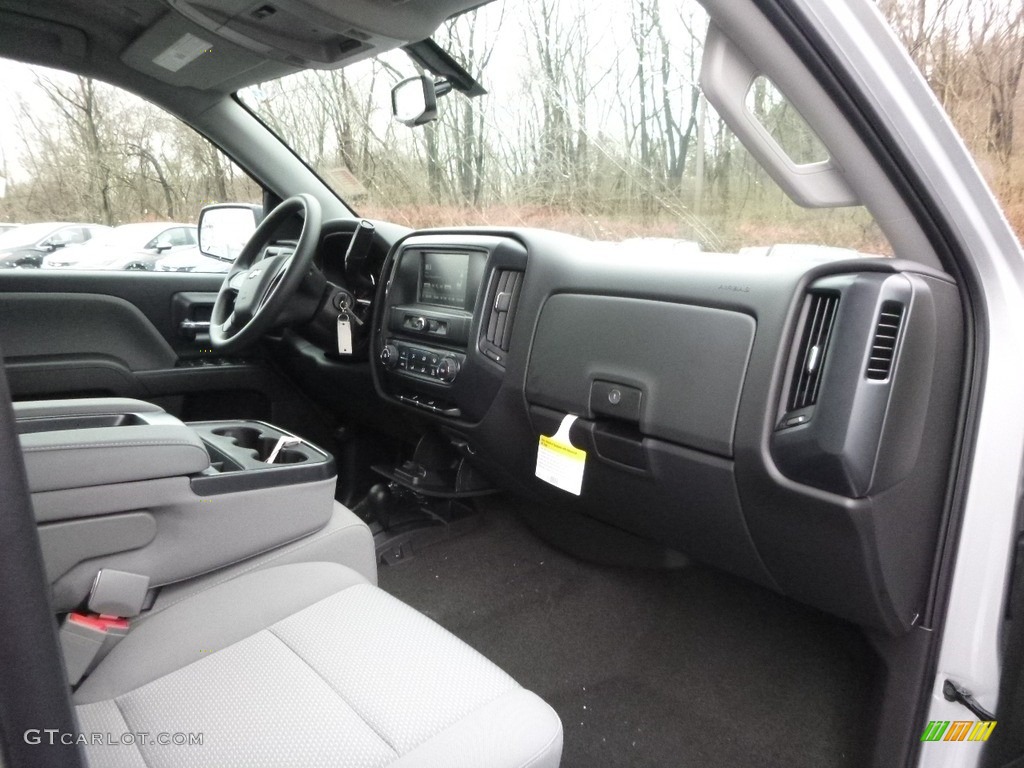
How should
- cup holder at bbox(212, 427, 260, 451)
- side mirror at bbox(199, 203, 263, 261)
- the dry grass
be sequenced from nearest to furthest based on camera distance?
the dry grass → cup holder at bbox(212, 427, 260, 451) → side mirror at bbox(199, 203, 263, 261)

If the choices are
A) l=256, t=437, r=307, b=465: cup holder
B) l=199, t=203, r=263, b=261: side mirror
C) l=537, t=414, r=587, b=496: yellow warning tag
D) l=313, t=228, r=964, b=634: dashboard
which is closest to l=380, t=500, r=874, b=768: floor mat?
l=313, t=228, r=964, b=634: dashboard

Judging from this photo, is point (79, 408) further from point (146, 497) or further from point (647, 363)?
point (647, 363)

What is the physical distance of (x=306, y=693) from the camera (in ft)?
3.22

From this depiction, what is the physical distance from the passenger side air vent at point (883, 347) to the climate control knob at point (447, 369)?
3.62 feet

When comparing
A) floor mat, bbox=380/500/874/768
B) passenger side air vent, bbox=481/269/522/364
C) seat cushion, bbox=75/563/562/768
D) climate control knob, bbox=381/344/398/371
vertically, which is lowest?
floor mat, bbox=380/500/874/768

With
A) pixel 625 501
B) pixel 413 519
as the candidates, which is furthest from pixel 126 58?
pixel 625 501

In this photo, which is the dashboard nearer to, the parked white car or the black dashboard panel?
the black dashboard panel

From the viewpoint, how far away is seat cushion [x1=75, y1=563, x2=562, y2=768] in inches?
35.1

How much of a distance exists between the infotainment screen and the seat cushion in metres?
1.01

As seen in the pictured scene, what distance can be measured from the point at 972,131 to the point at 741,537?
801mm

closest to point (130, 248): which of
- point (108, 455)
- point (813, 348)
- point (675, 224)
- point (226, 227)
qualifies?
point (226, 227)

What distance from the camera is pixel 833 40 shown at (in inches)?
36.7

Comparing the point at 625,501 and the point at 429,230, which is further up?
the point at 429,230

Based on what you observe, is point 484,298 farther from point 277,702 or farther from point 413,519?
point 277,702
